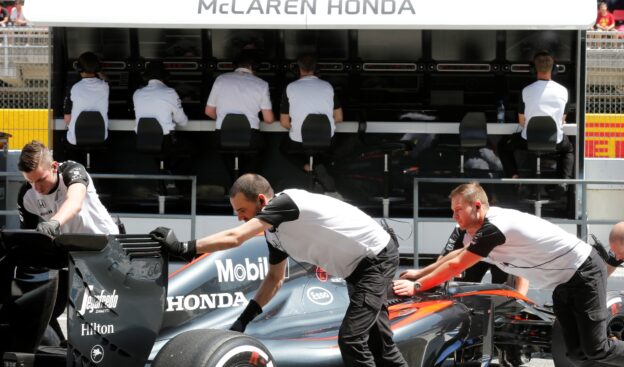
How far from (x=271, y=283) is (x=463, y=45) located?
543cm

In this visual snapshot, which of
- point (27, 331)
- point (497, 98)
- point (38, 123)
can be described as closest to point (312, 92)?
point (497, 98)

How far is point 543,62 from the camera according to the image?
32.5 ft

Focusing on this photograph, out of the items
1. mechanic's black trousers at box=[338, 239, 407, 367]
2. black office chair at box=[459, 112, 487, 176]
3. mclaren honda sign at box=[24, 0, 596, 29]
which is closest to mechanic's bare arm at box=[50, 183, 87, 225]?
mechanic's black trousers at box=[338, 239, 407, 367]

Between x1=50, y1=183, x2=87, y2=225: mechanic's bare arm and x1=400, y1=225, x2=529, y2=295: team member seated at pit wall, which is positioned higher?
x1=50, y1=183, x2=87, y2=225: mechanic's bare arm

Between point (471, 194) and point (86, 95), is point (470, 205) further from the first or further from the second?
point (86, 95)

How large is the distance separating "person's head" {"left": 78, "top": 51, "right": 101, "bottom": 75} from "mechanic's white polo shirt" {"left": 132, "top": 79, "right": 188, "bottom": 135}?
505mm

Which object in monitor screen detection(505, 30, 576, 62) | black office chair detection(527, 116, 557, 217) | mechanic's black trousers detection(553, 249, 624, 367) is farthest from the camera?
monitor screen detection(505, 30, 576, 62)

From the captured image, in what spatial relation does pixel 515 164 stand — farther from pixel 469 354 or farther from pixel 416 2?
pixel 469 354

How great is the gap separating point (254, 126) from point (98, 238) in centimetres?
568

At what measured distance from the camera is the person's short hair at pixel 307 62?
9.92 metres

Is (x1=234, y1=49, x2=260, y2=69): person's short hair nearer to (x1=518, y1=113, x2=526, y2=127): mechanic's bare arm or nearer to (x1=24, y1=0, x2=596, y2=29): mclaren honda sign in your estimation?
(x1=24, y1=0, x2=596, y2=29): mclaren honda sign

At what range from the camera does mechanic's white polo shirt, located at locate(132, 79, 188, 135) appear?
9922 millimetres

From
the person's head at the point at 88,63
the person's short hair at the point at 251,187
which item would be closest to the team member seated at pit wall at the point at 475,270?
the person's short hair at the point at 251,187

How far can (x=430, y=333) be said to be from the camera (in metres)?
5.76
